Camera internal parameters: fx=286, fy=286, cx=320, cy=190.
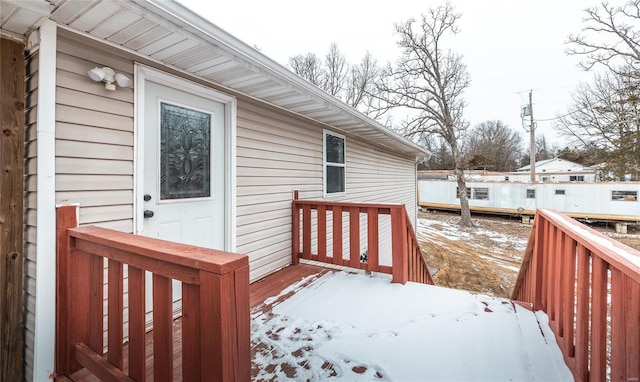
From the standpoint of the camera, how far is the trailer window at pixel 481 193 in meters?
16.2

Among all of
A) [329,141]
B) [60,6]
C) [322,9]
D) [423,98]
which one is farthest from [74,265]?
[423,98]

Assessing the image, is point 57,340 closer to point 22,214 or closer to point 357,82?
point 22,214

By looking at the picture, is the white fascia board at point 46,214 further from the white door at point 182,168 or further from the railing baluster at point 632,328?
the railing baluster at point 632,328

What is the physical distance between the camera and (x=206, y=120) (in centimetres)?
279

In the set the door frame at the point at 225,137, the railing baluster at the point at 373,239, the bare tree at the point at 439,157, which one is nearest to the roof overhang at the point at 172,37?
the door frame at the point at 225,137

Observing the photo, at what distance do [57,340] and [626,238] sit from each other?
55.7 ft

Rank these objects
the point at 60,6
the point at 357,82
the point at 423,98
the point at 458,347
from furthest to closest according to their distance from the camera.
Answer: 1. the point at 357,82
2. the point at 423,98
3. the point at 458,347
4. the point at 60,6

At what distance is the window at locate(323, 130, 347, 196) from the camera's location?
4.85m

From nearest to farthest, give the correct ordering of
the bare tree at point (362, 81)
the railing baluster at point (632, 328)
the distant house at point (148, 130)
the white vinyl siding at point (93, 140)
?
the railing baluster at point (632, 328)
the distant house at point (148, 130)
the white vinyl siding at point (93, 140)
the bare tree at point (362, 81)

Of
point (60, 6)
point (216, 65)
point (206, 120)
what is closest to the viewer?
point (60, 6)

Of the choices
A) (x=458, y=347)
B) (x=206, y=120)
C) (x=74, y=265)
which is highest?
(x=206, y=120)

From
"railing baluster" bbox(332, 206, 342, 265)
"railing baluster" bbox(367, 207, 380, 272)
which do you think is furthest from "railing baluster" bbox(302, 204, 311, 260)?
"railing baluster" bbox(367, 207, 380, 272)

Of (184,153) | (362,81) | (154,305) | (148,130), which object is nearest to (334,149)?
(184,153)

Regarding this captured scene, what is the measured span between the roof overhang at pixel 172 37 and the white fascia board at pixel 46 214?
0.16 metres
